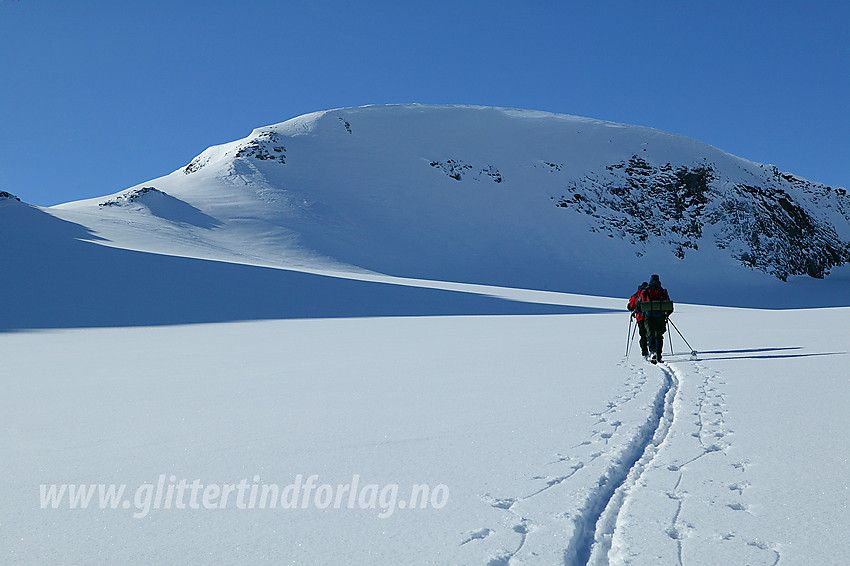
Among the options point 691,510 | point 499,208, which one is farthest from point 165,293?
point 499,208

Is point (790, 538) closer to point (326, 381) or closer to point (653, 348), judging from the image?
point (326, 381)

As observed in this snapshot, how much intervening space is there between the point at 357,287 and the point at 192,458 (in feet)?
71.6

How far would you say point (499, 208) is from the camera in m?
55.4

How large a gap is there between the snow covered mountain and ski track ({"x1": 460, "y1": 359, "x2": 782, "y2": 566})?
31.1m

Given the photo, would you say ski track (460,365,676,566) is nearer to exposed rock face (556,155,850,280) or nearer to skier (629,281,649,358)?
skier (629,281,649,358)

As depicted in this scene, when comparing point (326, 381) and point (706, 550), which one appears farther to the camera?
point (326, 381)

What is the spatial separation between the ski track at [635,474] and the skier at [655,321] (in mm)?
2651

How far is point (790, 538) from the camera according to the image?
269 cm

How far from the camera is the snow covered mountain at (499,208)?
43.1 meters

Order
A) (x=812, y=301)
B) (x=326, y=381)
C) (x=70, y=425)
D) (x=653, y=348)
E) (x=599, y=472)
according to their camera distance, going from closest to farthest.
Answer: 1. (x=599, y=472)
2. (x=70, y=425)
3. (x=326, y=381)
4. (x=653, y=348)
5. (x=812, y=301)

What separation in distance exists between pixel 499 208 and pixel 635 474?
52.9 meters

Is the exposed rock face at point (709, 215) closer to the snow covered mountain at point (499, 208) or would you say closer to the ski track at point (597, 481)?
the snow covered mountain at point (499, 208)

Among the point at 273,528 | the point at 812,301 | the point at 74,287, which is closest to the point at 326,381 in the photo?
the point at 273,528

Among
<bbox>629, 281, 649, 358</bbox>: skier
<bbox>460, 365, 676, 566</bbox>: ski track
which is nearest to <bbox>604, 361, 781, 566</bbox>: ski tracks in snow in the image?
<bbox>460, 365, 676, 566</bbox>: ski track
